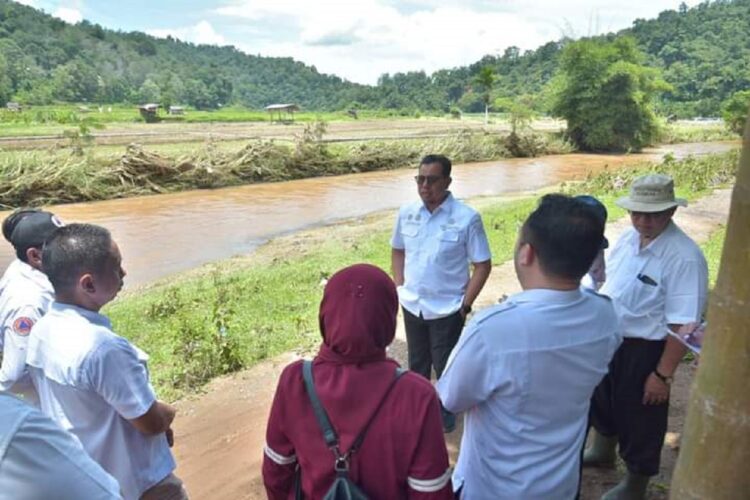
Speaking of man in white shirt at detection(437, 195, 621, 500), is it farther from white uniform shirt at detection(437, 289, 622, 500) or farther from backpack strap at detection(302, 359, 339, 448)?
backpack strap at detection(302, 359, 339, 448)

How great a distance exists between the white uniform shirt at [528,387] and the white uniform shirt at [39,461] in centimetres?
119

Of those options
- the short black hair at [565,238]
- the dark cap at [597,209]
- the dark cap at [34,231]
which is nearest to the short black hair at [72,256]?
the dark cap at [34,231]

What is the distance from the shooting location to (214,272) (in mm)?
10289

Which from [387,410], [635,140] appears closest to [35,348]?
[387,410]

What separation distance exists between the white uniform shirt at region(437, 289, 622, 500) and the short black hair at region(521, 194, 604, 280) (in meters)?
0.09

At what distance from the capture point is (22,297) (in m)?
2.63

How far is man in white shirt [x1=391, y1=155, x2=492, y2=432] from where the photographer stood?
3873mm

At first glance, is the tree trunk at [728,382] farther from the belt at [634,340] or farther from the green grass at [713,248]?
the green grass at [713,248]

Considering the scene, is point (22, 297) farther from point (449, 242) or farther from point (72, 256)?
point (449, 242)

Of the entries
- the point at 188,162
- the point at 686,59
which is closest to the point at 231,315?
the point at 188,162

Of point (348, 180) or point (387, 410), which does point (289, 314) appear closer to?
point (387, 410)

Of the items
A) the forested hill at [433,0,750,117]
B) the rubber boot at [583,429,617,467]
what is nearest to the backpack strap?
the rubber boot at [583,429,617,467]

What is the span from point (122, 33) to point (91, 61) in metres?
58.3

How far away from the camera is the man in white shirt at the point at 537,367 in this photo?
1.88 m
